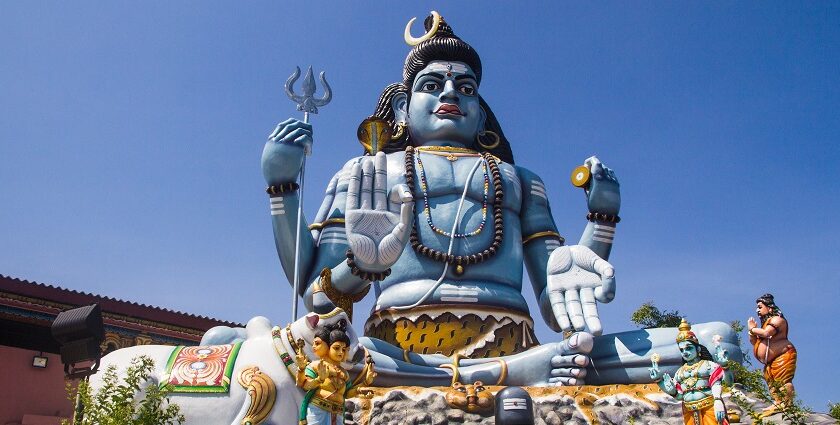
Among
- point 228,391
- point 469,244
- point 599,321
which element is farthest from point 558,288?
point 228,391

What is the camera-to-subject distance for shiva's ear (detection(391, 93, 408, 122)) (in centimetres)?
758

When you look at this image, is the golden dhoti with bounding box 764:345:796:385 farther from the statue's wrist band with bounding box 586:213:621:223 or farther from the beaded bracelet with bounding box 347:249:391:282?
the beaded bracelet with bounding box 347:249:391:282

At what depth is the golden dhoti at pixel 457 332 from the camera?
19.7 feet

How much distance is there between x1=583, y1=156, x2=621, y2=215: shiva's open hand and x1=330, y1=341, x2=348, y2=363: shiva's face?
3311mm

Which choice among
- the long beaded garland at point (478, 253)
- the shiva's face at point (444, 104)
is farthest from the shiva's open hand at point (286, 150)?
the shiva's face at point (444, 104)

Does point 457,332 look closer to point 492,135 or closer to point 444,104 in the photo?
point 444,104

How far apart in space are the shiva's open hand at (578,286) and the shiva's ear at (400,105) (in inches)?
92.7

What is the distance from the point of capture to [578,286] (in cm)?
581

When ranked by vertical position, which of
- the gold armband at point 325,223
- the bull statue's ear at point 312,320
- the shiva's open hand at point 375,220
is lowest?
the bull statue's ear at point 312,320

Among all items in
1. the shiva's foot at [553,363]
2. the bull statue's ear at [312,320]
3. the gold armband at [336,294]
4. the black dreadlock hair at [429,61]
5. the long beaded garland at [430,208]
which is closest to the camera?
the bull statue's ear at [312,320]

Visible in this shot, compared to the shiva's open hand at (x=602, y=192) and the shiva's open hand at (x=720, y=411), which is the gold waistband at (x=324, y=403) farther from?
the shiva's open hand at (x=602, y=192)

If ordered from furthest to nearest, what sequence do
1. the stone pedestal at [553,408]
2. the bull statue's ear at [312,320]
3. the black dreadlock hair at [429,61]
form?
the black dreadlock hair at [429,61] < the stone pedestal at [553,408] < the bull statue's ear at [312,320]

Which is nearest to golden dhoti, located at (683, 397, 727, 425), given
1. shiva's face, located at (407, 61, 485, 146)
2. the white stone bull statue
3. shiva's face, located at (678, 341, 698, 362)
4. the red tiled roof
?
shiva's face, located at (678, 341, 698, 362)

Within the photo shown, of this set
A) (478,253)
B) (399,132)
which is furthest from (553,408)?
(399,132)
